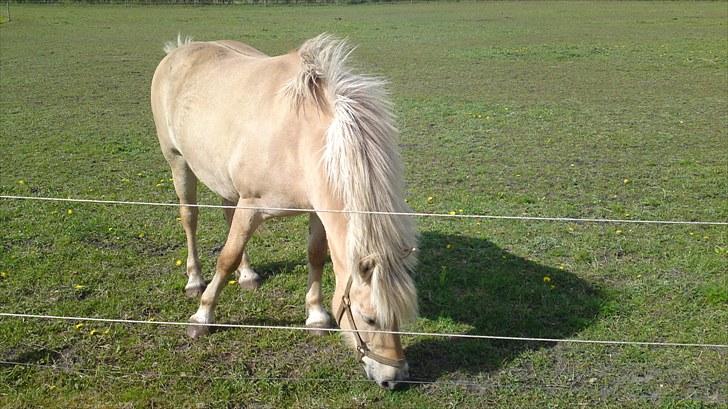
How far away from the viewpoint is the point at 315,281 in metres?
4.88

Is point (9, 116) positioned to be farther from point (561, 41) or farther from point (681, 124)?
point (561, 41)

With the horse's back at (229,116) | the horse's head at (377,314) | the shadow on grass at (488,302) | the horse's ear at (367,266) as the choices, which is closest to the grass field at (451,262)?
the shadow on grass at (488,302)

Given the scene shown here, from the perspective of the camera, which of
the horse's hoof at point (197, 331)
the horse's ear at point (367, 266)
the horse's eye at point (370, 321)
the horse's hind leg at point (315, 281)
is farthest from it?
the horse's hind leg at point (315, 281)

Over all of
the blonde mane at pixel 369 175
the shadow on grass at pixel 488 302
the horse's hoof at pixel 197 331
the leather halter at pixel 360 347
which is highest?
the blonde mane at pixel 369 175

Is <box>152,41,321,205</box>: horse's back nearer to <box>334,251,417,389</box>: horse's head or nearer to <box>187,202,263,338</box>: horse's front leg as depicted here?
<box>187,202,263,338</box>: horse's front leg

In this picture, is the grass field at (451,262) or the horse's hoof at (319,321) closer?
the grass field at (451,262)

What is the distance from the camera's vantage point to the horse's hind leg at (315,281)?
4754mm

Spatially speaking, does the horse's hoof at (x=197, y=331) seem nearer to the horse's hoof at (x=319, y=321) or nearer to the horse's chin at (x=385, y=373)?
the horse's hoof at (x=319, y=321)

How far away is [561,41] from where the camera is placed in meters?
24.7

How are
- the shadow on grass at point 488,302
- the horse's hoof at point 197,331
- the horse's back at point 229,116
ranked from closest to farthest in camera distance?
the horse's back at point 229,116
the shadow on grass at point 488,302
the horse's hoof at point 197,331

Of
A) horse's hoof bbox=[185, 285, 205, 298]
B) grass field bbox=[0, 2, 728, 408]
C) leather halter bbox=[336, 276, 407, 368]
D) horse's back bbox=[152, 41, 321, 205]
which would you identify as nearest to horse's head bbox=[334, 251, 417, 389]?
leather halter bbox=[336, 276, 407, 368]

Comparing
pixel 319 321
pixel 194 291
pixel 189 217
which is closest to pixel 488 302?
pixel 319 321

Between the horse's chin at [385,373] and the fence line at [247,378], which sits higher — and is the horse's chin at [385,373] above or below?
above

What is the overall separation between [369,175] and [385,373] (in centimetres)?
111
